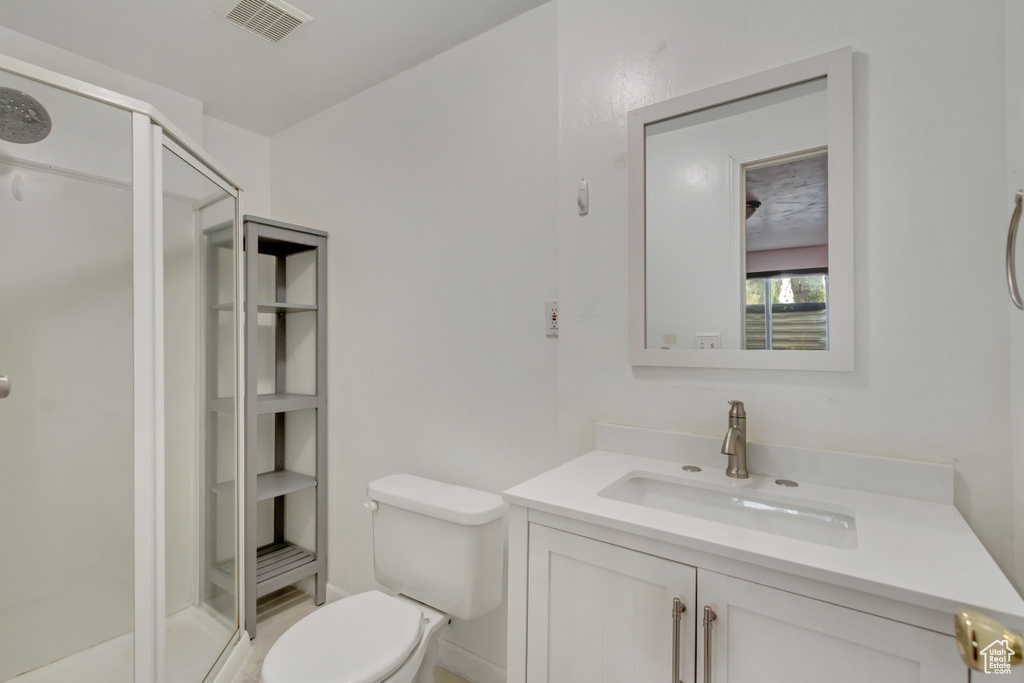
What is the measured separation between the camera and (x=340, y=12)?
157 centimetres

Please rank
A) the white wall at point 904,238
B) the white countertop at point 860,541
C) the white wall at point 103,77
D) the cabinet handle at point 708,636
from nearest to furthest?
the white countertop at point 860,541 → the cabinet handle at point 708,636 → the white wall at point 904,238 → the white wall at point 103,77

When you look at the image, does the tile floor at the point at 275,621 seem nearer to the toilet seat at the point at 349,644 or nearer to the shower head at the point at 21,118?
the toilet seat at the point at 349,644

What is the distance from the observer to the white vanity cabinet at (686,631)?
2.17 ft

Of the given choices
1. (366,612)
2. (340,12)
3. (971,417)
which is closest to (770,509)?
(971,417)

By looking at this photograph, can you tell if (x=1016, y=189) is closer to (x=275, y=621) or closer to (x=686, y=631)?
(x=686, y=631)

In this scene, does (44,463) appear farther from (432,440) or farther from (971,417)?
(971,417)

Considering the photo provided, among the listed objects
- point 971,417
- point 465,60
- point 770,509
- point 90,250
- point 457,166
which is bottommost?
point 770,509

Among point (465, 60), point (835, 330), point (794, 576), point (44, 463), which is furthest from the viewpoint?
point (465, 60)

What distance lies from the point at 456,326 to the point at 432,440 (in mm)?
459

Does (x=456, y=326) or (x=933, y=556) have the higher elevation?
(x=456, y=326)

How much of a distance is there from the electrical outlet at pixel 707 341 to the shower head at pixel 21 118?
176 centimetres

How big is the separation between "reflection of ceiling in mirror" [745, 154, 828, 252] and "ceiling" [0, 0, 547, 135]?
0.98 m

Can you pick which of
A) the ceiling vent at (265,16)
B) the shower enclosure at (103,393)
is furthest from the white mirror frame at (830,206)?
the shower enclosure at (103,393)

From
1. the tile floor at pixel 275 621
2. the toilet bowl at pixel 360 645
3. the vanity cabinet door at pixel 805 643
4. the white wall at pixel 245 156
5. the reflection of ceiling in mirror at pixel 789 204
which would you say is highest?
the white wall at pixel 245 156
